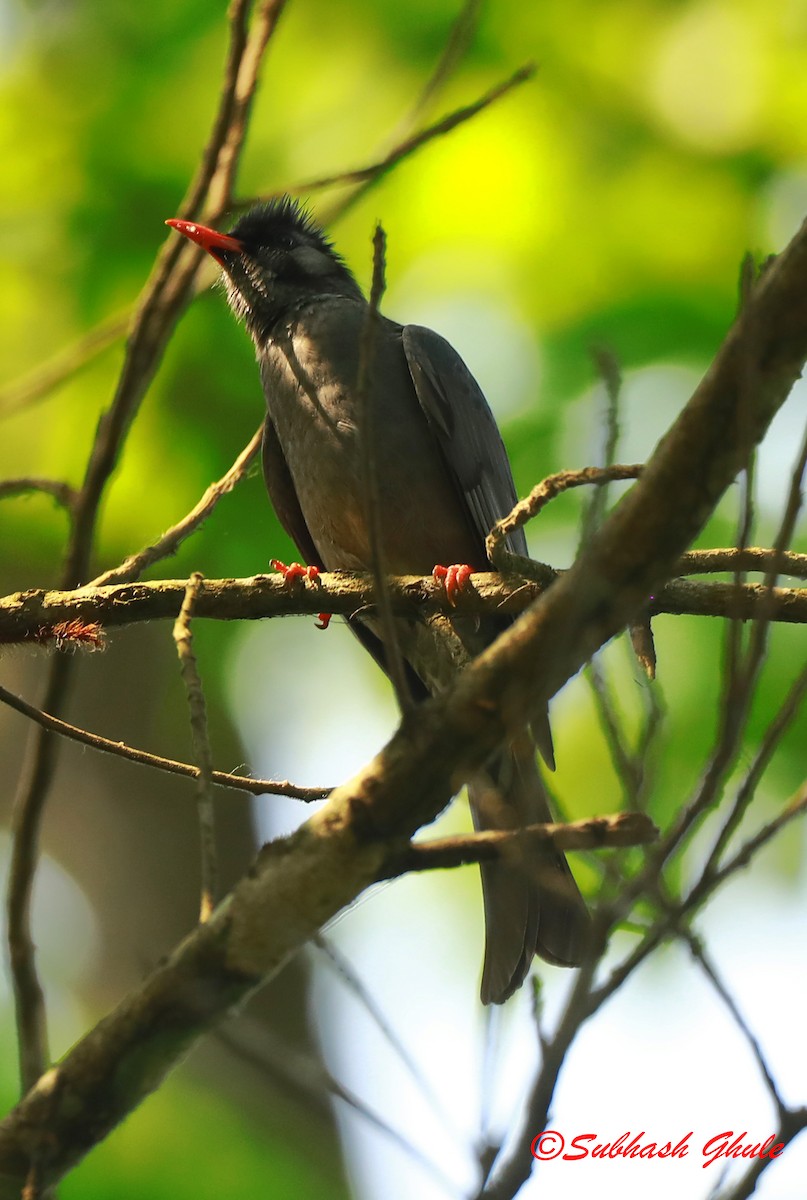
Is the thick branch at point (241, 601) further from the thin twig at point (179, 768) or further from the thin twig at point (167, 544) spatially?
the thin twig at point (179, 768)

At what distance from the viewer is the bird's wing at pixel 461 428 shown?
4.06 m

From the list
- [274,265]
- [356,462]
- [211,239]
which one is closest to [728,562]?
[356,462]

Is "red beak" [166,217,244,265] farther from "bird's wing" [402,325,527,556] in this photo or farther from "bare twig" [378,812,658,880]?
"bare twig" [378,812,658,880]

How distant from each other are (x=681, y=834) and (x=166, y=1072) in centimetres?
91

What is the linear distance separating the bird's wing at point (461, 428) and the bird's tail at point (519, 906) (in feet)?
3.46

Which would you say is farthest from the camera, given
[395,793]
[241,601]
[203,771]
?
[241,601]

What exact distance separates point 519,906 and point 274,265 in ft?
9.43

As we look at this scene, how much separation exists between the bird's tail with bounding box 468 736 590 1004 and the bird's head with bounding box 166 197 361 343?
91.2 inches

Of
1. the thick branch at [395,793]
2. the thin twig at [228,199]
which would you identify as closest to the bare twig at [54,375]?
the thin twig at [228,199]

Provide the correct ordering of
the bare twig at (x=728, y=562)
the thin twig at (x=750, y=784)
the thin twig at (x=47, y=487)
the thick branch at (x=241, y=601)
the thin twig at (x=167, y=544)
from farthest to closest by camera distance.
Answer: the thin twig at (x=47, y=487)
the thin twig at (x=167, y=544)
the thick branch at (x=241, y=601)
the bare twig at (x=728, y=562)
the thin twig at (x=750, y=784)

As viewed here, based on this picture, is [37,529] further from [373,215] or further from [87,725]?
[373,215]

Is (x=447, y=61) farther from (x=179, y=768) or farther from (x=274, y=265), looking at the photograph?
(x=179, y=768)

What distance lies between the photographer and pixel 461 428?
13.6ft

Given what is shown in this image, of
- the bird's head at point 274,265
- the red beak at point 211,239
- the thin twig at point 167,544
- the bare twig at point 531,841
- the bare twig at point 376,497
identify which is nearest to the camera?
the bare twig at point 531,841
